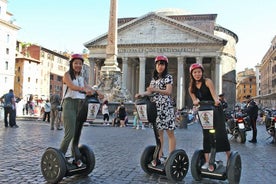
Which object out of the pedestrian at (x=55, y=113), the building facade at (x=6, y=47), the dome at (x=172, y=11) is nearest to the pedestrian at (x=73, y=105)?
the pedestrian at (x=55, y=113)

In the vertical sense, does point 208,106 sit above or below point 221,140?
above

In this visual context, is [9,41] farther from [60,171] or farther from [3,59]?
[60,171]

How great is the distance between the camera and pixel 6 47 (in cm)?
4538

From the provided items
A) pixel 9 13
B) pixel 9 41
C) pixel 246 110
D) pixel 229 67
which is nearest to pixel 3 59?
pixel 9 41

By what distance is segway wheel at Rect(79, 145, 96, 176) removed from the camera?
4457mm

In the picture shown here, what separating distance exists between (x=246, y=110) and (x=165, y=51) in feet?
105

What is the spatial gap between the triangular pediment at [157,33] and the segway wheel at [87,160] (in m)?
37.5

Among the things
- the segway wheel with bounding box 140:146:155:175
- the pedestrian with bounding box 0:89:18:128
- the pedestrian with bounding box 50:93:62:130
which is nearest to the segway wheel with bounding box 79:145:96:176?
the segway wheel with bounding box 140:146:155:175

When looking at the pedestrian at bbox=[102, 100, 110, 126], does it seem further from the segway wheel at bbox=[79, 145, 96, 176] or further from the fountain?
the segway wheel at bbox=[79, 145, 96, 176]

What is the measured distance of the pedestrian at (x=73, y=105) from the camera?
4.29 metres

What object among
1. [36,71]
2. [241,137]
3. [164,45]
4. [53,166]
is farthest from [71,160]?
[36,71]

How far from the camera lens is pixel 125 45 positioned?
43.2 meters

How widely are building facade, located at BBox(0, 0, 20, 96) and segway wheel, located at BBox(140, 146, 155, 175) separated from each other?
140 ft

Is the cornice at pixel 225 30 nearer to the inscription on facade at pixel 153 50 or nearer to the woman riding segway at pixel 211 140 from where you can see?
the inscription on facade at pixel 153 50
